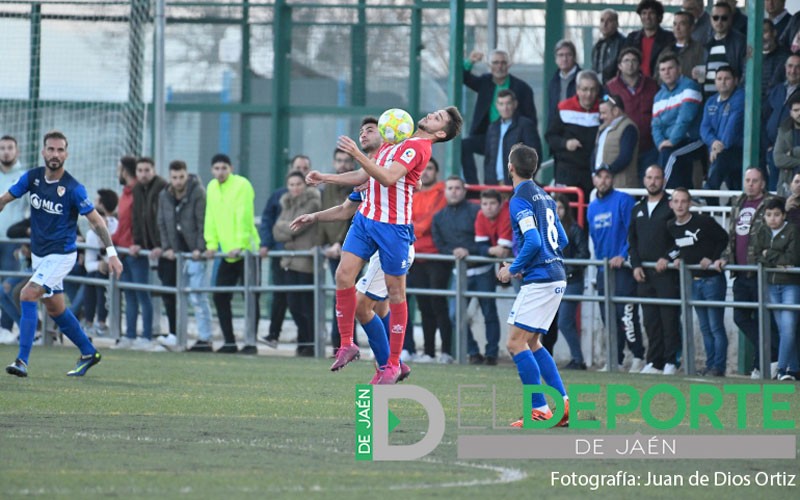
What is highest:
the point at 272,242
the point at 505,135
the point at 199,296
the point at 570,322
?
the point at 505,135

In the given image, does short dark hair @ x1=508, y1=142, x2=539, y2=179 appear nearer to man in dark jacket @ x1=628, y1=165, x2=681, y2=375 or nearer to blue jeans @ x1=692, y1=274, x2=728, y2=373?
man in dark jacket @ x1=628, y1=165, x2=681, y2=375

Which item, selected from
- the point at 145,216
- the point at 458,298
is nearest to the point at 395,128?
the point at 458,298

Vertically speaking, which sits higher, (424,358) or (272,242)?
(272,242)

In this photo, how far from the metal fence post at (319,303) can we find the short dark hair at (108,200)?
10.4 ft

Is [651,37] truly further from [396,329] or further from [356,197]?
[396,329]

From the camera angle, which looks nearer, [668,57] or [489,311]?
[668,57]

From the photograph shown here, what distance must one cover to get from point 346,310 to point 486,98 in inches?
296

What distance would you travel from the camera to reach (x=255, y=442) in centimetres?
811

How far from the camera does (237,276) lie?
17.8 metres

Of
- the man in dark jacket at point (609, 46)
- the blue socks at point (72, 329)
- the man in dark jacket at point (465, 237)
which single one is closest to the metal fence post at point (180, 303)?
the man in dark jacket at point (465, 237)

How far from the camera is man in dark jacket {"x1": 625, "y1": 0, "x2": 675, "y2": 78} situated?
16.8 m

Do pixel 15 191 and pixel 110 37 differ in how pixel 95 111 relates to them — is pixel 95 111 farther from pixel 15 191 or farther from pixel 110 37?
pixel 15 191

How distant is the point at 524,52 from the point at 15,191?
1029 centimetres

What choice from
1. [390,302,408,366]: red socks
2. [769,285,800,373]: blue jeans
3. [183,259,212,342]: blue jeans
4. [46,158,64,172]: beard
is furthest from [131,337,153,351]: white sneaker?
[769,285,800,373]: blue jeans
